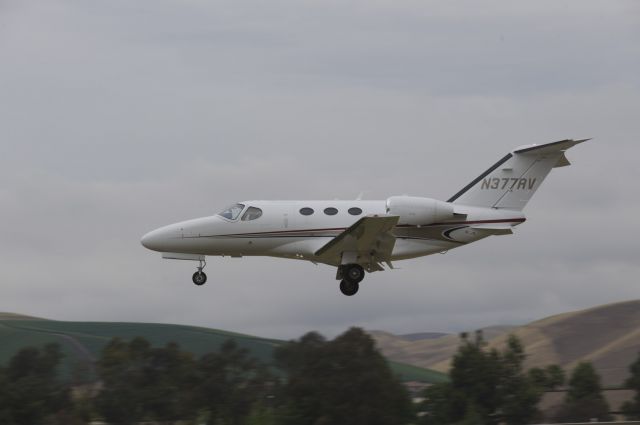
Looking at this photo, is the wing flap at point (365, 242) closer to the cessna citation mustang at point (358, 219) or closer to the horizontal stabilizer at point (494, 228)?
the cessna citation mustang at point (358, 219)

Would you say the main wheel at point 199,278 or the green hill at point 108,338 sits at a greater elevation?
the green hill at point 108,338

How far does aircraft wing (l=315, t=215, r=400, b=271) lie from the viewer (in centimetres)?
3244

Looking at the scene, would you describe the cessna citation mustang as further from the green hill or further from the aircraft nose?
the green hill

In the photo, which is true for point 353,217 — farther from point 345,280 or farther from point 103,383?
point 103,383

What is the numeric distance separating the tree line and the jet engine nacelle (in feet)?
112

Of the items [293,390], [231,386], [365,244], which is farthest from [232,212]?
[231,386]

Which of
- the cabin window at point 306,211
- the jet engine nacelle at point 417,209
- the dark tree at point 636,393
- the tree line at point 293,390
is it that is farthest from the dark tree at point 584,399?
the cabin window at point 306,211

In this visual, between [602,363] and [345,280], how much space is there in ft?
222

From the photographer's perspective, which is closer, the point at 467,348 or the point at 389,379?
the point at 389,379

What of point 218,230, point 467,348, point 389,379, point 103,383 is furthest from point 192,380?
point 218,230

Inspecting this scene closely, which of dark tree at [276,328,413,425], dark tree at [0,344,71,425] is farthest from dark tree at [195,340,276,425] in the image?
dark tree at [0,344,71,425]

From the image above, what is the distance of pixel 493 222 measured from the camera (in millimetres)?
35719

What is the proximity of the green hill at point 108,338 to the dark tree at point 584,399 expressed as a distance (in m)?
26.7

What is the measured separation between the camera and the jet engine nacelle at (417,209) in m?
34.1
